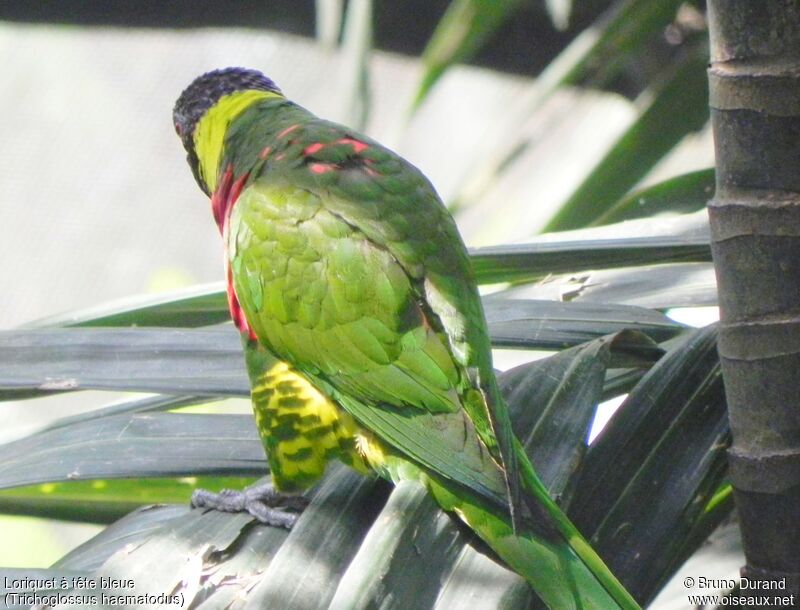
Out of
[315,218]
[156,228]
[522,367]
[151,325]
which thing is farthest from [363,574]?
[156,228]

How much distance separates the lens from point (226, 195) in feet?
4.71

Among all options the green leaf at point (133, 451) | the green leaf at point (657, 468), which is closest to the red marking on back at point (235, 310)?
the green leaf at point (133, 451)

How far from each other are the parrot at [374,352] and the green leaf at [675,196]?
0.38 meters

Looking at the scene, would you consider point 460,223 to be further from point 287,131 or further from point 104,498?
point 104,498

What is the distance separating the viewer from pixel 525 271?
1213 mm

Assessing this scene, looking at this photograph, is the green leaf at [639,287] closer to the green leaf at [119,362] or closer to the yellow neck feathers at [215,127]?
the green leaf at [119,362]

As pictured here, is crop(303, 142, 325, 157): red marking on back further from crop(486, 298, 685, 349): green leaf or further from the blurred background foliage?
crop(486, 298, 685, 349): green leaf

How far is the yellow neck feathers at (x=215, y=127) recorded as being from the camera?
1540mm

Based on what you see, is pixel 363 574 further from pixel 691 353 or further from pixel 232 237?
pixel 232 237

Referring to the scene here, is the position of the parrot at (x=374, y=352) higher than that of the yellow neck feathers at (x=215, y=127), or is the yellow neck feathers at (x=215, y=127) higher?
the yellow neck feathers at (x=215, y=127)

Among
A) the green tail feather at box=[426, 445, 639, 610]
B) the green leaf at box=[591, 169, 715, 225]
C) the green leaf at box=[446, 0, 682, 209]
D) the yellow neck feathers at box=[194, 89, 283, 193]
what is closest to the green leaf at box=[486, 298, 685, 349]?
the green tail feather at box=[426, 445, 639, 610]

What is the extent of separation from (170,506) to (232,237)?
0.36 metres

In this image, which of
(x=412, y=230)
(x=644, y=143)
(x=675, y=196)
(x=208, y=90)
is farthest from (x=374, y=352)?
(x=644, y=143)

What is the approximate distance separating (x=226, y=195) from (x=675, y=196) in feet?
2.16
